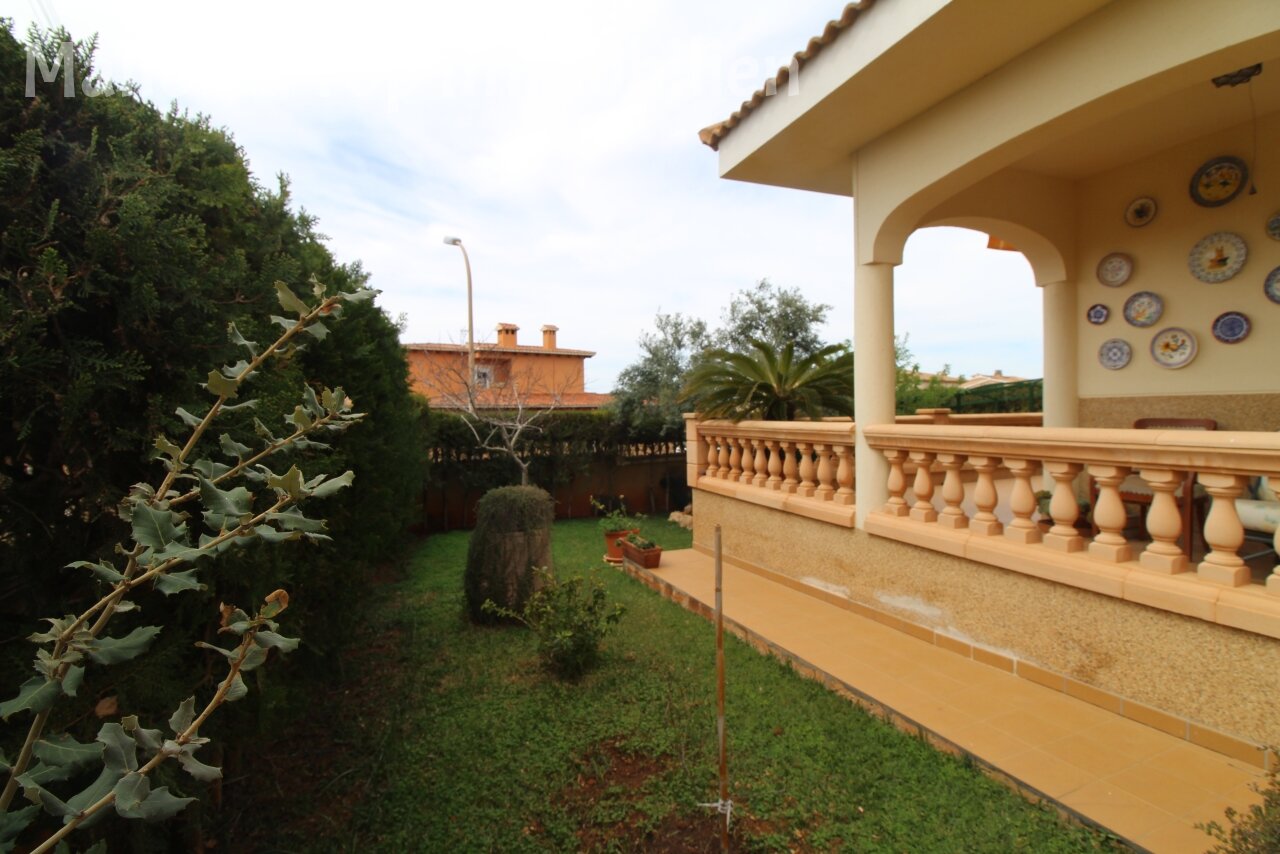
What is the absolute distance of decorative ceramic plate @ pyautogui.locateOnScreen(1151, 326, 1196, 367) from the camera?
499cm

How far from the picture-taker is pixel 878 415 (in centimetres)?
485

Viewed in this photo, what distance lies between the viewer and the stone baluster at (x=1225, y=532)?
281 cm

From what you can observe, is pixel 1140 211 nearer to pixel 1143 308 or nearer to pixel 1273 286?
pixel 1143 308

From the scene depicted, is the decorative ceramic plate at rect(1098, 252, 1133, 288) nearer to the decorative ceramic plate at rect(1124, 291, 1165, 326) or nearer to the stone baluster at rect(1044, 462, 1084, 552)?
the decorative ceramic plate at rect(1124, 291, 1165, 326)

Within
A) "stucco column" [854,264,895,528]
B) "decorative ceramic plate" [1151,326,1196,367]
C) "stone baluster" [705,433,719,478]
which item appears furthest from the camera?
"stone baluster" [705,433,719,478]

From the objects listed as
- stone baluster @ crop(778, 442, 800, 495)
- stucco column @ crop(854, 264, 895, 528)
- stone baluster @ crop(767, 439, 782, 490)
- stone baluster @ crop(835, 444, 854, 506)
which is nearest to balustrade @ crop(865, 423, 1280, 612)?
stucco column @ crop(854, 264, 895, 528)

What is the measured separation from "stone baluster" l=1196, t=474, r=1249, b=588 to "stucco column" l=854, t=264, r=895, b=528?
6.90 feet

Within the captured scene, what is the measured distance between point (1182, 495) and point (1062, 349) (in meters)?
2.44

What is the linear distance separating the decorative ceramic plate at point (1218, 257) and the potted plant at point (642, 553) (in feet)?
17.7

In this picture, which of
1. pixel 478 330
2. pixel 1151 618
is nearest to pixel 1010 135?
pixel 1151 618

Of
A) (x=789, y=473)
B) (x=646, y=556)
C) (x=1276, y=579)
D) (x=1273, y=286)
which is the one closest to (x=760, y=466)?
(x=789, y=473)

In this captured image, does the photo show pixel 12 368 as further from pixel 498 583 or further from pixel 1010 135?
pixel 1010 135

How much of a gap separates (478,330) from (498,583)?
9.79m

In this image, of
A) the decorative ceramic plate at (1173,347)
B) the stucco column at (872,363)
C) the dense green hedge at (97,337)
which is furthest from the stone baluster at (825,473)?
the dense green hedge at (97,337)
